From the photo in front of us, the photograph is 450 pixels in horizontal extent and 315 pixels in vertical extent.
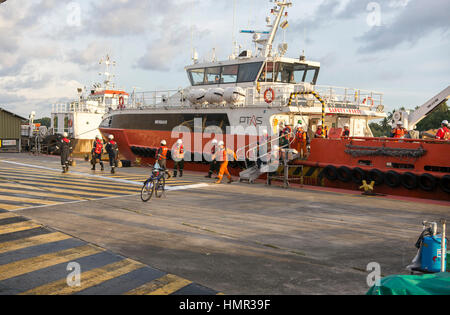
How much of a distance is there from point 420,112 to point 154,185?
1122cm

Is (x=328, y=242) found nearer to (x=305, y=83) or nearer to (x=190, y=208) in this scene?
(x=190, y=208)

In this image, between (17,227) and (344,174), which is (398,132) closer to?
(344,174)

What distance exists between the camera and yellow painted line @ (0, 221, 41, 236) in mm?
8414

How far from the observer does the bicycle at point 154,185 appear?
12.4 metres

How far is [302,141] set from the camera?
637 inches

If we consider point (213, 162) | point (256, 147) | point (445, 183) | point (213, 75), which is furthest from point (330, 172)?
point (213, 75)

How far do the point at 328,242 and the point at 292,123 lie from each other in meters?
10.6

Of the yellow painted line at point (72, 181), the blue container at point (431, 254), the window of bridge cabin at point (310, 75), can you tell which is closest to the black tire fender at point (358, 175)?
the window of bridge cabin at point (310, 75)

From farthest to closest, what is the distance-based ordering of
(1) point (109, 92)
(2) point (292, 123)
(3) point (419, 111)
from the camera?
(1) point (109, 92), (2) point (292, 123), (3) point (419, 111)

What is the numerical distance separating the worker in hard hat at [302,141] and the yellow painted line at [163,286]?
11250 mm

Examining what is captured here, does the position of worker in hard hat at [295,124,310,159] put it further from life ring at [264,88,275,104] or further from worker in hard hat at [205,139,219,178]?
worker in hard hat at [205,139,219,178]

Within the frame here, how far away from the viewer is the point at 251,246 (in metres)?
7.57
